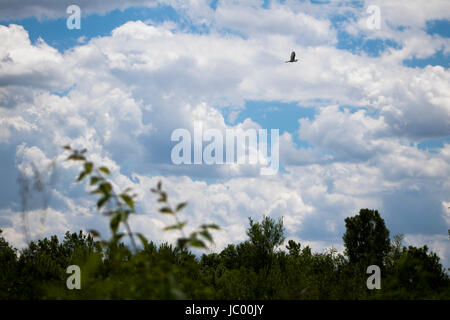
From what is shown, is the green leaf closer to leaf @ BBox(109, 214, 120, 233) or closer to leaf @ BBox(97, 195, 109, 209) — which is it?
leaf @ BBox(97, 195, 109, 209)

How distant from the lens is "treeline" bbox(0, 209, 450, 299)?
4.71 meters

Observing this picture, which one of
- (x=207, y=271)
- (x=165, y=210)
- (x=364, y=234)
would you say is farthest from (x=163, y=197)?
(x=364, y=234)

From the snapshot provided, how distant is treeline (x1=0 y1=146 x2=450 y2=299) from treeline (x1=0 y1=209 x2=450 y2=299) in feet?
0.08

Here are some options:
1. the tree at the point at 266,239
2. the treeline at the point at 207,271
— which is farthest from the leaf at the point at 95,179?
the tree at the point at 266,239

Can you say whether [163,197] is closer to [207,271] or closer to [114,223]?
[114,223]

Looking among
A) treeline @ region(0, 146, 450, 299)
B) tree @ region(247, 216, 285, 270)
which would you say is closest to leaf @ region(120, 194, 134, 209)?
treeline @ region(0, 146, 450, 299)

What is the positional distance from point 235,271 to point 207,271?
823 centimetres

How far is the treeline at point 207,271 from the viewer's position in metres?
4.02

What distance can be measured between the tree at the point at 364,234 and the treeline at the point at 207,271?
0.08 meters
